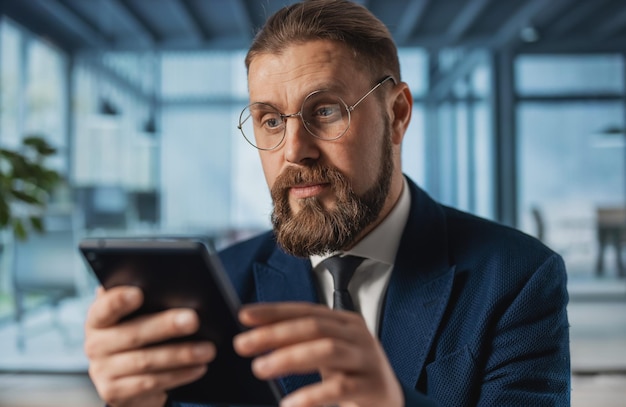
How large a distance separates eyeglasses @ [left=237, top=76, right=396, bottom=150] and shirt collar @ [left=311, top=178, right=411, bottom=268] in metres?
0.25

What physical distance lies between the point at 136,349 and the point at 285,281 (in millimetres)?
665

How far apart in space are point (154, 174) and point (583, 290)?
291 inches

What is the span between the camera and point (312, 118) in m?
1.29

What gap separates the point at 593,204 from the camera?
686 centimetres

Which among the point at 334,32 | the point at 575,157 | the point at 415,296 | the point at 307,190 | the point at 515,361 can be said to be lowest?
the point at 515,361

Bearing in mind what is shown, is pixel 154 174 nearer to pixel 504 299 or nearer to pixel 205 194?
pixel 205 194

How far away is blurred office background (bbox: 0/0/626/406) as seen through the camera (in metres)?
5.09

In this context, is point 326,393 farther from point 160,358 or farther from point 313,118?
point 313,118

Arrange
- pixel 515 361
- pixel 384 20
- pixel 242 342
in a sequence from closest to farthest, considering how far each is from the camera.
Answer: pixel 242 342 → pixel 515 361 → pixel 384 20

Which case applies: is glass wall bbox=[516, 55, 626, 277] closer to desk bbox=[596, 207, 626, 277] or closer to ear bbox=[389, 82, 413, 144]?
desk bbox=[596, 207, 626, 277]

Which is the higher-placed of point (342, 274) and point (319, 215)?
point (319, 215)

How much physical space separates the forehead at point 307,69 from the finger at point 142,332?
64 centimetres

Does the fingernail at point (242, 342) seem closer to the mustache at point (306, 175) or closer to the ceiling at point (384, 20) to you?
the mustache at point (306, 175)

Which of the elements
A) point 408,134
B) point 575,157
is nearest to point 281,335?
point 408,134
